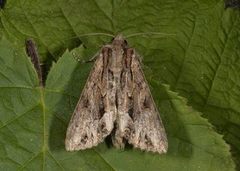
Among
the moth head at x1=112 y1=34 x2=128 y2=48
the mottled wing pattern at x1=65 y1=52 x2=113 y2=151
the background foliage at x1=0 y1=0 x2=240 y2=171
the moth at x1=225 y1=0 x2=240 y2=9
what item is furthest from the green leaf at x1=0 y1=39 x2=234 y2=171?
the moth at x1=225 y1=0 x2=240 y2=9

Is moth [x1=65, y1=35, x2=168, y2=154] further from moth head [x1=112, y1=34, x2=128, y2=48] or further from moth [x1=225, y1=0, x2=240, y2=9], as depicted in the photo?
moth [x1=225, y1=0, x2=240, y2=9]

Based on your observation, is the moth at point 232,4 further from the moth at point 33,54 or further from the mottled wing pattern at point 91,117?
the moth at point 33,54

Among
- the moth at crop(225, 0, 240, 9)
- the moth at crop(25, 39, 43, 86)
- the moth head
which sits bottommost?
the moth at crop(25, 39, 43, 86)

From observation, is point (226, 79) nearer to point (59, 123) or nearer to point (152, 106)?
point (152, 106)

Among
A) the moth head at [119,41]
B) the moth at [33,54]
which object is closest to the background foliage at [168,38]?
the moth at [33,54]

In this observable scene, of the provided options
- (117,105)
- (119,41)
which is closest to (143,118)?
(117,105)

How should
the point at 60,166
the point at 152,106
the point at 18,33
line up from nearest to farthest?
the point at 60,166, the point at 152,106, the point at 18,33

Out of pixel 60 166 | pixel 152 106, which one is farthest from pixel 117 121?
pixel 60 166
